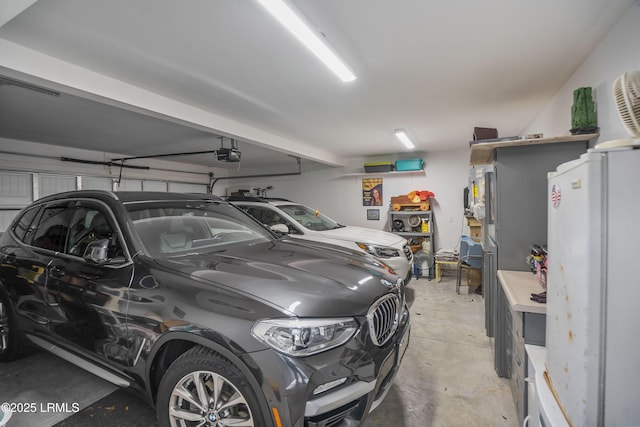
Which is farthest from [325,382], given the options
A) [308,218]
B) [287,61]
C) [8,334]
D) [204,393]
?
[308,218]

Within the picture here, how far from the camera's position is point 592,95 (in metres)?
2.28

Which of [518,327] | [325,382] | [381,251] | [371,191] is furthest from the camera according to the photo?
[371,191]

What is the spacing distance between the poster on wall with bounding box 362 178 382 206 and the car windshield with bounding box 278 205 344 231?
2504mm

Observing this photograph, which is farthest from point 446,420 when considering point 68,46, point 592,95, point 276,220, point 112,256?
point 68,46

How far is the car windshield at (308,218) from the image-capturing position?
4.95 m

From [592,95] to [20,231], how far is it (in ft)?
16.2

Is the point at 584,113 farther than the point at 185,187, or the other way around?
the point at 185,187

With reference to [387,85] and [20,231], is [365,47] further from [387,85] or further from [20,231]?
[20,231]

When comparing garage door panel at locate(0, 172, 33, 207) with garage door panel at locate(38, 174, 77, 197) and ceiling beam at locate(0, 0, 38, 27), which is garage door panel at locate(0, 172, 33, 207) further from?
ceiling beam at locate(0, 0, 38, 27)

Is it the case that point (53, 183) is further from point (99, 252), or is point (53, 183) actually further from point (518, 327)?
point (518, 327)

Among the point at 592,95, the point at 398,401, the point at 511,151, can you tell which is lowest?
the point at 398,401

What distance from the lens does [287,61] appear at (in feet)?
8.34

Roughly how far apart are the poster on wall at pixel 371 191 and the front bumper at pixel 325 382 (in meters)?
6.37

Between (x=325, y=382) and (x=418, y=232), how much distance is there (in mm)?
5927
